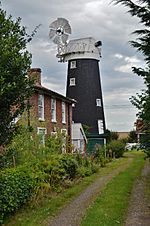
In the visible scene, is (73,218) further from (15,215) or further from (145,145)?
(145,145)

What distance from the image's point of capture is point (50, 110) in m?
29.6

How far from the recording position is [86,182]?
755 inches

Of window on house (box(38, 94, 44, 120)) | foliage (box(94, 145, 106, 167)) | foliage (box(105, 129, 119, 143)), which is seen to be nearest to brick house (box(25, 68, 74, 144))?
window on house (box(38, 94, 44, 120))

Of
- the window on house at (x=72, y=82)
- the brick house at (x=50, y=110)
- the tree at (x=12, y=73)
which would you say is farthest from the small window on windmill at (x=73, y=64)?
the tree at (x=12, y=73)

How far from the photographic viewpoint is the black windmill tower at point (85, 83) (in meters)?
47.6

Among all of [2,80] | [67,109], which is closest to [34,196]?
[2,80]

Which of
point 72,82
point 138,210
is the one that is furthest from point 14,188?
point 72,82

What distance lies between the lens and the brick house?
26362 mm

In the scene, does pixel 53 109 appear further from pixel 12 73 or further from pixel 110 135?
pixel 110 135

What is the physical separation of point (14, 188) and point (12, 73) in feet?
11.4

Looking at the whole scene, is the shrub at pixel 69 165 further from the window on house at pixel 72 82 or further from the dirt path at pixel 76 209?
the window on house at pixel 72 82

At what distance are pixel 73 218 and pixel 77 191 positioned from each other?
5.40 m

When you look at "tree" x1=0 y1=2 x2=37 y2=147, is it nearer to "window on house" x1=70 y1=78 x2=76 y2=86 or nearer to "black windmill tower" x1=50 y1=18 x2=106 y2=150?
"black windmill tower" x1=50 y1=18 x2=106 y2=150

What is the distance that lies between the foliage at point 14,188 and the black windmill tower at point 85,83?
33.8 meters
